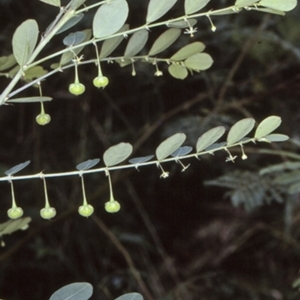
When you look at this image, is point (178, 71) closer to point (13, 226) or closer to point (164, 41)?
point (164, 41)

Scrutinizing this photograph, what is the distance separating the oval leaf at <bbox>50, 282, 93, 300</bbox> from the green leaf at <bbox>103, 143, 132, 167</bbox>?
16 centimetres

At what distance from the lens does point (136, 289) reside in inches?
88.0

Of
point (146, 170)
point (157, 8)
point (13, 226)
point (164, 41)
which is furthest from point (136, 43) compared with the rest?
point (146, 170)

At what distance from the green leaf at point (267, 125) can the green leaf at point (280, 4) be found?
14cm

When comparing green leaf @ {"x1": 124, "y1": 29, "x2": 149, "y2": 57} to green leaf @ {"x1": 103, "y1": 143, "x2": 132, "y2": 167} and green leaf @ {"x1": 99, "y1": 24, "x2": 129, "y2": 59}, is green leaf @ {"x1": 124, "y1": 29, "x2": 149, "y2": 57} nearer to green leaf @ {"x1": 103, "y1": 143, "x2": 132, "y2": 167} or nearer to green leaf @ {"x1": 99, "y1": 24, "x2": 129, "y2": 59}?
green leaf @ {"x1": 99, "y1": 24, "x2": 129, "y2": 59}

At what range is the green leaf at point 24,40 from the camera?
73cm

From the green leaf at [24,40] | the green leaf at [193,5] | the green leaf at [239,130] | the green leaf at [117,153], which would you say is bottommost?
the green leaf at [239,130]

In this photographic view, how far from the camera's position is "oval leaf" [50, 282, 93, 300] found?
69 centimetres

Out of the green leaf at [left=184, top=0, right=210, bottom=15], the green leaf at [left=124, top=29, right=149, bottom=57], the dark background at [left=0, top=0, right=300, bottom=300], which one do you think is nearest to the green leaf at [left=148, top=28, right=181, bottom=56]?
the green leaf at [left=124, top=29, right=149, bottom=57]

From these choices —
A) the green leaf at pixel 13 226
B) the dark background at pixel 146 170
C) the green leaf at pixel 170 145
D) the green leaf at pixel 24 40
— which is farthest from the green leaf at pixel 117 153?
the dark background at pixel 146 170

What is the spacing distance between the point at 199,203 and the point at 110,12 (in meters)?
2.08

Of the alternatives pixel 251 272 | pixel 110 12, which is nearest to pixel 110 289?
pixel 251 272

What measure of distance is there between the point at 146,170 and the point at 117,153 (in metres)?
1.67

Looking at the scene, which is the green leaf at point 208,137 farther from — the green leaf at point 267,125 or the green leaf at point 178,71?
the green leaf at point 178,71
